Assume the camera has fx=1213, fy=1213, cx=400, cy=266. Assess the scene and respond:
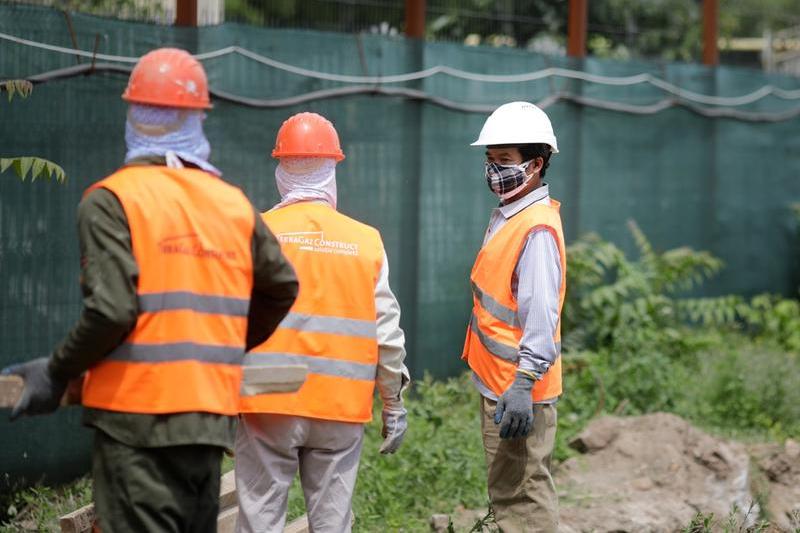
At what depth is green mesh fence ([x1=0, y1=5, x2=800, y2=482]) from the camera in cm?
625

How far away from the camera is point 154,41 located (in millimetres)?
6770

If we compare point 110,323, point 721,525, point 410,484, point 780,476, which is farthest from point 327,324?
point 780,476

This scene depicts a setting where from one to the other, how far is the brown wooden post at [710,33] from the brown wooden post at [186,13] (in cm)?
567

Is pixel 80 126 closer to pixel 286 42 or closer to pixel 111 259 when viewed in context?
pixel 286 42

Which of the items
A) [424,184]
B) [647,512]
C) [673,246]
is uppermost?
[424,184]

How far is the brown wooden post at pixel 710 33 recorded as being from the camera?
11.1m

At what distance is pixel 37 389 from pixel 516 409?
6.42 feet

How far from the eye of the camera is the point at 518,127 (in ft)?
16.7

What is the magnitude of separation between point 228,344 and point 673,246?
7.53 metres

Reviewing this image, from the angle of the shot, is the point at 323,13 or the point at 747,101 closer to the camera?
the point at 323,13

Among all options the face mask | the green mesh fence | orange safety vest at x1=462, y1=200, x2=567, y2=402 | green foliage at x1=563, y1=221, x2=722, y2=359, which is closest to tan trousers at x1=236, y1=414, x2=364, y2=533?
orange safety vest at x1=462, y1=200, x2=567, y2=402

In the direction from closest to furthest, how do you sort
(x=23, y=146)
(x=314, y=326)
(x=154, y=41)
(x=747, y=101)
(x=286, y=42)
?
(x=314, y=326) < (x=23, y=146) < (x=154, y=41) < (x=286, y=42) < (x=747, y=101)

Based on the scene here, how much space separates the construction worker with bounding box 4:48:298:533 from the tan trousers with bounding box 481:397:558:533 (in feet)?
5.30

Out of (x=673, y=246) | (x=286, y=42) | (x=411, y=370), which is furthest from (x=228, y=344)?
(x=673, y=246)
